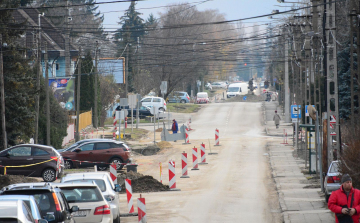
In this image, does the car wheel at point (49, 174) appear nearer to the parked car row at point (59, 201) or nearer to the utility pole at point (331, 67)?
the parked car row at point (59, 201)

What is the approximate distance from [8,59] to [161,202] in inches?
539

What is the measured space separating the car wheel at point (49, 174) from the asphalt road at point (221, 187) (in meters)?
4.00

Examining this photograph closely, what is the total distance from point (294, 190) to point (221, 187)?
2.89 meters

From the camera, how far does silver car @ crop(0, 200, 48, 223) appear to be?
7.01m

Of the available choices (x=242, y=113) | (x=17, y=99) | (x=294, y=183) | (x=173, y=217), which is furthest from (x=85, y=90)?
(x=173, y=217)

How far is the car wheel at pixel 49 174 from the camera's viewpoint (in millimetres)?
23141

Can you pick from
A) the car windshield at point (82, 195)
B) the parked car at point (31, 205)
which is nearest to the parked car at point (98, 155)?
the car windshield at point (82, 195)

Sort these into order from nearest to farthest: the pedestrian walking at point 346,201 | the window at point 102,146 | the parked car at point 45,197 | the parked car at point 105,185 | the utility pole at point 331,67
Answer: the pedestrian walking at point 346,201
the parked car at point 45,197
the parked car at point 105,185
the utility pole at point 331,67
the window at point 102,146

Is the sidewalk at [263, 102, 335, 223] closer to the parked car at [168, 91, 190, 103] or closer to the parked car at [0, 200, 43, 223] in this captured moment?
the parked car at [0, 200, 43, 223]

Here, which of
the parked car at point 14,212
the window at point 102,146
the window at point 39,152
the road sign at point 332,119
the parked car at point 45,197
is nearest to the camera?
the parked car at point 14,212

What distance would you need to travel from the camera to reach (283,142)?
40281mm

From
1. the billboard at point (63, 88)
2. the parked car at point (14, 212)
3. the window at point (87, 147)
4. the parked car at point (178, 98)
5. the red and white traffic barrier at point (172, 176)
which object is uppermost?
the billboard at point (63, 88)

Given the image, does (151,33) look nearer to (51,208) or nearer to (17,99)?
(17,99)

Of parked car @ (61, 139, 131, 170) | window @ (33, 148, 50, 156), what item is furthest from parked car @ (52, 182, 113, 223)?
parked car @ (61, 139, 131, 170)
